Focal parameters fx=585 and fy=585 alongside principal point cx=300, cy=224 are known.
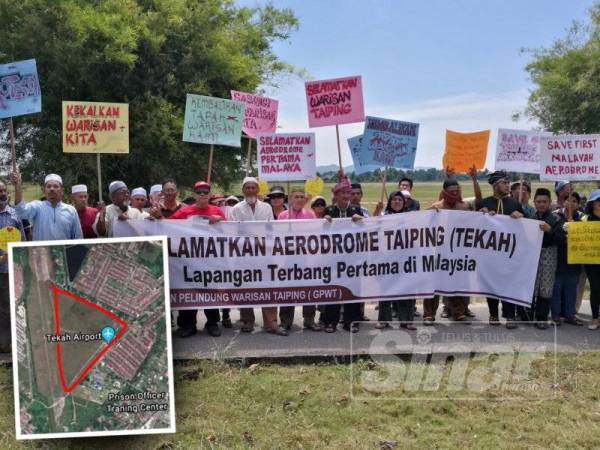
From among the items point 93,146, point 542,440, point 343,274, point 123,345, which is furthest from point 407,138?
point 123,345

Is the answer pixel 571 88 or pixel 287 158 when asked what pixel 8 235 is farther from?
pixel 571 88

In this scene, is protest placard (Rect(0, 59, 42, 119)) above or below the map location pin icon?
above

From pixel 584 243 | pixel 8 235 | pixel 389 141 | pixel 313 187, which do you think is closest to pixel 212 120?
pixel 313 187

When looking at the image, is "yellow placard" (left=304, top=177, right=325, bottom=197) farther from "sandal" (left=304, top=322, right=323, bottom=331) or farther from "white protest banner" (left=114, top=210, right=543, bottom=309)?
"sandal" (left=304, top=322, right=323, bottom=331)

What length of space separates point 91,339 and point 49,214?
2881 millimetres

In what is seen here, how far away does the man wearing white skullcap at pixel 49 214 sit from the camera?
6.09m

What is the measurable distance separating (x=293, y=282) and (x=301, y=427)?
2384 millimetres

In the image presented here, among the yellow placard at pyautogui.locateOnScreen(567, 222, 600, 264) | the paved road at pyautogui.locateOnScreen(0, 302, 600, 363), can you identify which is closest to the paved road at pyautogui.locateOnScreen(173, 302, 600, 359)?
the paved road at pyautogui.locateOnScreen(0, 302, 600, 363)

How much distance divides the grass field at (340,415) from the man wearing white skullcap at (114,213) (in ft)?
5.82

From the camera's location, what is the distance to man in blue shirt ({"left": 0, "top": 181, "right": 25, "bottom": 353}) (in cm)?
613

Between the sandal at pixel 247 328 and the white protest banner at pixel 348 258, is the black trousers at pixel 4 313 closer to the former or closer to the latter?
the white protest banner at pixel 348 258

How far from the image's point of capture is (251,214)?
704 centimetres

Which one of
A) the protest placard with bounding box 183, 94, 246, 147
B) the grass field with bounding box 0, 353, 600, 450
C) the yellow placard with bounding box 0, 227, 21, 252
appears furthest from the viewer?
the protest placard with bounding box 183, 94, 246, 147

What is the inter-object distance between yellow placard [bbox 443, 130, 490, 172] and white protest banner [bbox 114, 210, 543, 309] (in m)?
1.65
